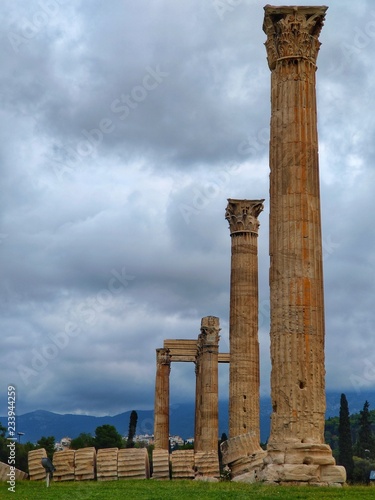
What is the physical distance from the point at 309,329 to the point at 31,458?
12.7 meters

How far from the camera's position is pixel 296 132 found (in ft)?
78.8

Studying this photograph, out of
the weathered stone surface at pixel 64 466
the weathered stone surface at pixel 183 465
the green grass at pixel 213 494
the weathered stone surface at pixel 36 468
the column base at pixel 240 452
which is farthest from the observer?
the weathered stone surface at pixel 183 465

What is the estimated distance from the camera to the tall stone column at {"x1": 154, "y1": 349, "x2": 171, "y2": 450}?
58031 millimetres

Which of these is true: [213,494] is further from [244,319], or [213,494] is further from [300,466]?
[244,319]

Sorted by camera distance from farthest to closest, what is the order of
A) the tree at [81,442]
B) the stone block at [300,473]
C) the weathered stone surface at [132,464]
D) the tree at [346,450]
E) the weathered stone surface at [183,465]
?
the tree at [81,442] < the tree at [346,450] < the weathered stone surface at [183,465] < the weathered stone surface at [132,464] < the stone block at [300,473]

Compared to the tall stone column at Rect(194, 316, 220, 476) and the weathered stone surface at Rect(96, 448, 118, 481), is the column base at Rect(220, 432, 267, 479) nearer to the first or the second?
the weathered stone surface at Rect(96, 448, 118, 481)

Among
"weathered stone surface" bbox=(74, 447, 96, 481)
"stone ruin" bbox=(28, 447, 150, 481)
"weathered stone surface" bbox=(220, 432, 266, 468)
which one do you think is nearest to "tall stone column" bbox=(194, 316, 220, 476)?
"weathered stone surface" bbox=(220, 432, 266, 468)

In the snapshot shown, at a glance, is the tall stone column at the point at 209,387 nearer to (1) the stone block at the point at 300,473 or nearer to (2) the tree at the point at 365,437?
(1) the stone block at the point at 300,473

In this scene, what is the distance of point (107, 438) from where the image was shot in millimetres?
104188

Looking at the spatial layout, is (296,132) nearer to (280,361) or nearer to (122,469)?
(280,361)

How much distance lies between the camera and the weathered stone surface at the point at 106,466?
2867 centimetres

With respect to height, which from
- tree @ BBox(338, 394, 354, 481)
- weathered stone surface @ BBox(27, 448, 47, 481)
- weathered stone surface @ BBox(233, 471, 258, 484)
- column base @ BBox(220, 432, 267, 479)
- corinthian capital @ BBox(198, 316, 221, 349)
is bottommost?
weathered stone surface @ BBox(233, 471, 258, 484)

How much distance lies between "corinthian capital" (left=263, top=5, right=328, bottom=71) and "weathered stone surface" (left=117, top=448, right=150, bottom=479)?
15119mm

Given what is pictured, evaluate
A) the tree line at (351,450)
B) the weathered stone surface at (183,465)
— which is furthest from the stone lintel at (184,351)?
the weathered stone surface at (183,465)
